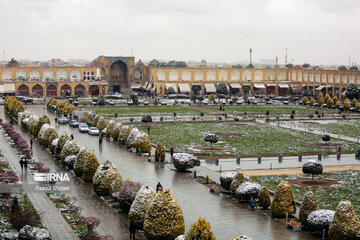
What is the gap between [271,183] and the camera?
32.2 meters

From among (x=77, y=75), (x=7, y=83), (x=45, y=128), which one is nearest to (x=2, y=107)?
(x=7, y=83)

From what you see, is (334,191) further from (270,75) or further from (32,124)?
(270,75)

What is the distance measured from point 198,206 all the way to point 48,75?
79.1 meters

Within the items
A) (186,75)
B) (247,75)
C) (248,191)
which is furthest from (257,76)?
(248,191)

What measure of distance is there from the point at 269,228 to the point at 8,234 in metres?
10.7

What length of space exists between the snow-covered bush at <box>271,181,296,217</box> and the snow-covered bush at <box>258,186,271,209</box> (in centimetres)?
129

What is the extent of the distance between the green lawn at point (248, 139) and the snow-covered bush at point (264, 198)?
14.4 m

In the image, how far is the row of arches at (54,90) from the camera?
96562mm

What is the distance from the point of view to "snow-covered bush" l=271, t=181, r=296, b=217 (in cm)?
2517

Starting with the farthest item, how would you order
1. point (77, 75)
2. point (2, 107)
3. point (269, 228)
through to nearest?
point (77, 75)
point (2, 107)
point (269, 228)

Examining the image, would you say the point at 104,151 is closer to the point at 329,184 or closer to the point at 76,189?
the point at 76,189

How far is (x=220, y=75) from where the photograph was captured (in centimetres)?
11100

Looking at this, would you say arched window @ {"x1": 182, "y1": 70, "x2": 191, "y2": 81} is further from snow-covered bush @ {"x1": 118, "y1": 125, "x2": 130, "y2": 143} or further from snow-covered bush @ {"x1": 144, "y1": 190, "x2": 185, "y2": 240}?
snow-covered bush @ {"x1": 144, "y1": 190, "x2": 185, "y2": 240}

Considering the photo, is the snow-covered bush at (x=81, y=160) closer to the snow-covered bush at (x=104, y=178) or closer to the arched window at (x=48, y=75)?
the snow-covered bush at (x=104, y=178)
